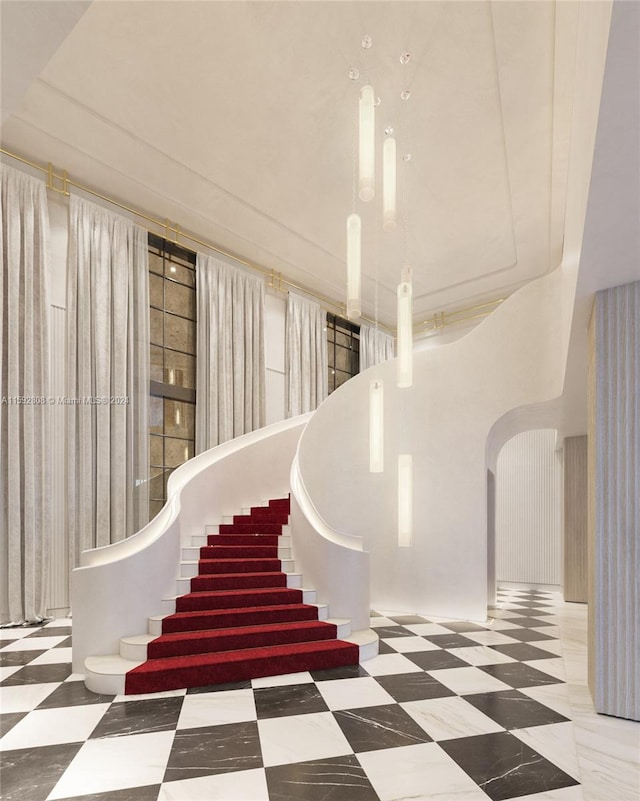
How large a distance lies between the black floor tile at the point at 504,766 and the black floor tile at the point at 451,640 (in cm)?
202

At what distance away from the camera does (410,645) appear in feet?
16.5

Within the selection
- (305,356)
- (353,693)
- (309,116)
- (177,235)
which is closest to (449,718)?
(353,693)

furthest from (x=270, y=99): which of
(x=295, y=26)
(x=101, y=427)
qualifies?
(x=101, y=427)

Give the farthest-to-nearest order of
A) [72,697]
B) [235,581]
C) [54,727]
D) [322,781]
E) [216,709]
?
[235,581]
[72,697]
[216,709]
[54,727]
[322,781]

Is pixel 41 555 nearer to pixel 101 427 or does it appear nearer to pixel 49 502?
pixel 49 502

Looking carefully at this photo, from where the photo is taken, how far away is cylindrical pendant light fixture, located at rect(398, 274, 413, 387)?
5.26m

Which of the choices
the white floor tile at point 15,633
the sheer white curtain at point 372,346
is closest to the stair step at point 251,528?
the white floor tile at point 15,633

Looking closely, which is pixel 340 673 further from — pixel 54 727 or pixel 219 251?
pixel 219 251

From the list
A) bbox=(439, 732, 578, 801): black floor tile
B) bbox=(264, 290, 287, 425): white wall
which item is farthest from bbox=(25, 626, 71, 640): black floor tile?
bbox=(264, 290, 287, 425): white wall

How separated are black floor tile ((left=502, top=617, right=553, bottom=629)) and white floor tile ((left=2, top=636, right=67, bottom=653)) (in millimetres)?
4720

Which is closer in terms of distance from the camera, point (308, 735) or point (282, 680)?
point (308, 735)

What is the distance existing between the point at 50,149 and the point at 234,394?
4051 mm

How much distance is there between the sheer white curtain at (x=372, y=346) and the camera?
11773 millimetres

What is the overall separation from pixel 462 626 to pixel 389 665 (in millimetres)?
1831
